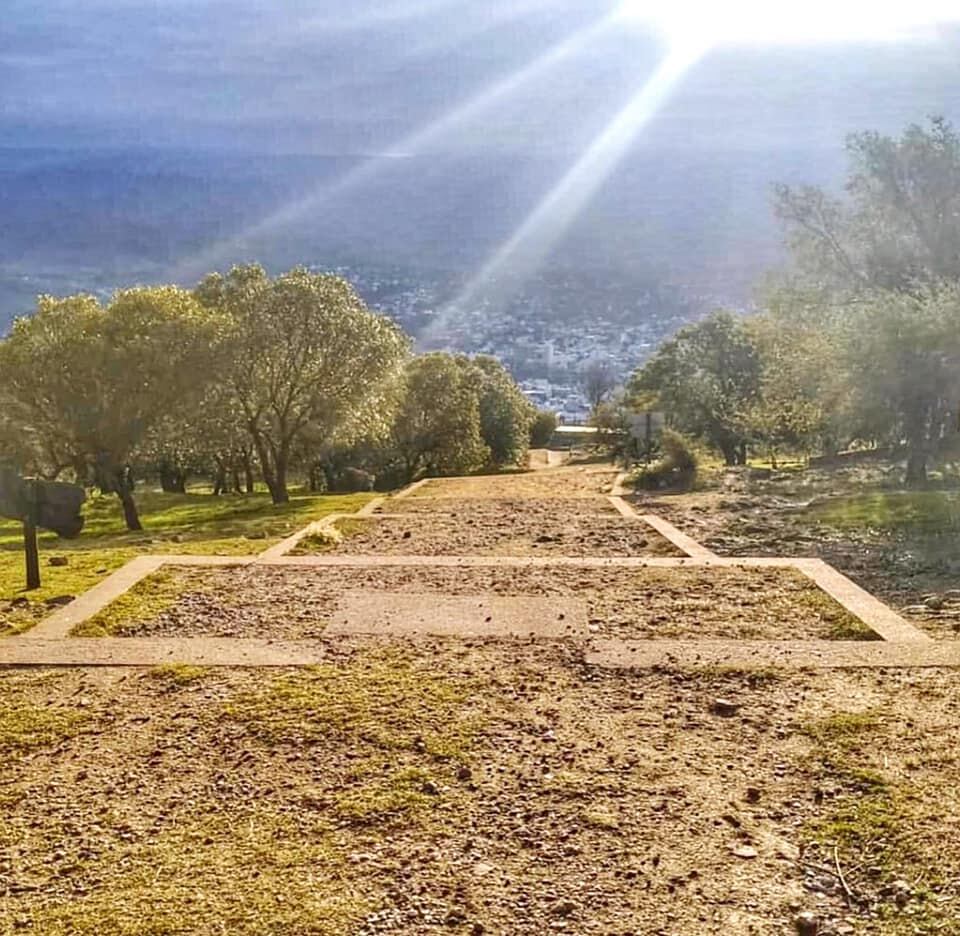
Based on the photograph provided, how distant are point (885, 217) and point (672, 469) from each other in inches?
250

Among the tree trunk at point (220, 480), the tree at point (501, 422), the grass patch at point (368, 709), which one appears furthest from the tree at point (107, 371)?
the tree at point (501, 422)

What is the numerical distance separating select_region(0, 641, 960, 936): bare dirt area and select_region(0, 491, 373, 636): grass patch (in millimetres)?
2155

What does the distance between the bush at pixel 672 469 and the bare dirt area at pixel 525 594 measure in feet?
39.1

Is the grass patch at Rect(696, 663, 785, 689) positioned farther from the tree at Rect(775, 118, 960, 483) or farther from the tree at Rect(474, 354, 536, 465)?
the tree at Rect(474, 354, 536, 465)

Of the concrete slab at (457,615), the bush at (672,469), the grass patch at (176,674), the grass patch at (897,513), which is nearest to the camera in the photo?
the grass patch at (176,674)

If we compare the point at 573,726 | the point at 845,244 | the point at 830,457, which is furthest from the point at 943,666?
the point at 830,457

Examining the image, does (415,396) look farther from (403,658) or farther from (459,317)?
(459,317)

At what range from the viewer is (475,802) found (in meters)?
3.20

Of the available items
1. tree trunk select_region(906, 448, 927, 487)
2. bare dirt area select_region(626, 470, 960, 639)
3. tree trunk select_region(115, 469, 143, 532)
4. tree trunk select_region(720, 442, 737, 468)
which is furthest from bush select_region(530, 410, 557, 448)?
tree trunk select_region(906, 448, 927, 487)

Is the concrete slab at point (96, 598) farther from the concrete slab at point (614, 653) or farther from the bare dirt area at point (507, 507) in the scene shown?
the bare dirt area at point (507, 507)

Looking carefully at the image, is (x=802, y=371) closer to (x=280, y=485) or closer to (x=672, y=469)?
(x=672, y=469)

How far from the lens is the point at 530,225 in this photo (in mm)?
119750

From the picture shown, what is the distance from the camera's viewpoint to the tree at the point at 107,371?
1788cm

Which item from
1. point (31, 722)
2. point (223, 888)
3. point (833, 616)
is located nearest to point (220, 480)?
point (833, 616)
